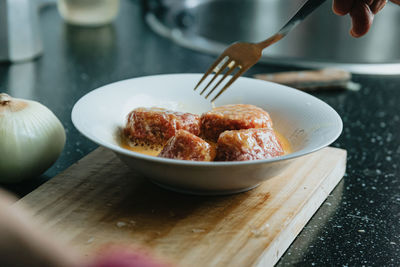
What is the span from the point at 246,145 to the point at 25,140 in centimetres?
38

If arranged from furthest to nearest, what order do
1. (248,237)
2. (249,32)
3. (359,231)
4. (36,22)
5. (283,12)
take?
(283,12) < (249,32) < (36,22) < (359,231) < (248,237)

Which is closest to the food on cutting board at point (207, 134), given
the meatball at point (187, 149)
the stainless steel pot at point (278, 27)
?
the meatball at point (187, 149)

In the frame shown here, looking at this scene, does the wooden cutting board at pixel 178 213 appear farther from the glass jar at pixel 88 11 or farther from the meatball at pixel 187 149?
the glass jar at pixel 88 11

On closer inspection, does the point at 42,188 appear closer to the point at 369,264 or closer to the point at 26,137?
the point at 26,137

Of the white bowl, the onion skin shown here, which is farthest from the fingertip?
the onion skin

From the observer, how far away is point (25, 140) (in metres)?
0.96

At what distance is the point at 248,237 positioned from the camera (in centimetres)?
81

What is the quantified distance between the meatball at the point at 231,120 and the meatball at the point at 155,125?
0.10 ft

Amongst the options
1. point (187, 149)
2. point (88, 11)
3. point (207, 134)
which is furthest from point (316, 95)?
point (88, 11)

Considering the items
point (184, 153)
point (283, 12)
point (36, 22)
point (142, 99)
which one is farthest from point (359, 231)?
point (283, 12)

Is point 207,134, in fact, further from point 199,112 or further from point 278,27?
point 278,27

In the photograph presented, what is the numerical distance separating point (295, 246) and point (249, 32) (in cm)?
A: 148

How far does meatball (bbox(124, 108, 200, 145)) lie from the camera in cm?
97

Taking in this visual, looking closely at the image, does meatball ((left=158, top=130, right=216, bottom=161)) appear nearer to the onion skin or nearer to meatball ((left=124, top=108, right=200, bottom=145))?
meatball ((left=124, top=108, right=200, bottom=145))
